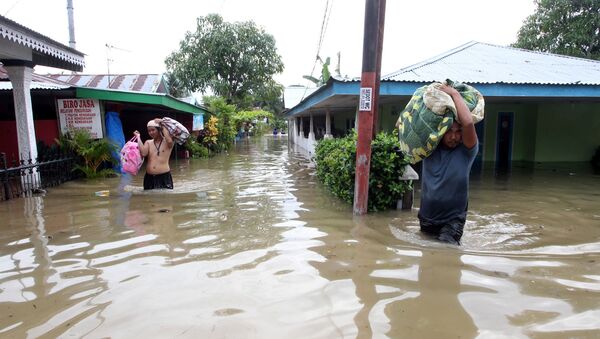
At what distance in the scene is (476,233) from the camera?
5.46 metres

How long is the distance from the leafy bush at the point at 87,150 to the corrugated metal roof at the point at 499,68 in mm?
7624

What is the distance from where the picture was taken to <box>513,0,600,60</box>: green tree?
21184 millimetres

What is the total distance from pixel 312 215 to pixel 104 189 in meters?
5.32

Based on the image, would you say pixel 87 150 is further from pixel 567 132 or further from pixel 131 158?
pixel 567 132

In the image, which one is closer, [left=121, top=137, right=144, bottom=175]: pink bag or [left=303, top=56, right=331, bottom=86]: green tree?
[left=121, top=137, right=144, bottom=175]: pink bag

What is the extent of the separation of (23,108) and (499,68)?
11266 mm

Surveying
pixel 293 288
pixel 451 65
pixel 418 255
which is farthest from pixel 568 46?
pixel 293 288

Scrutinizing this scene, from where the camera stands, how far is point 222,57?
32.0 m

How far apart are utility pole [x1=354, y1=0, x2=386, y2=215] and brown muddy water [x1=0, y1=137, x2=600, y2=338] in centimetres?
45

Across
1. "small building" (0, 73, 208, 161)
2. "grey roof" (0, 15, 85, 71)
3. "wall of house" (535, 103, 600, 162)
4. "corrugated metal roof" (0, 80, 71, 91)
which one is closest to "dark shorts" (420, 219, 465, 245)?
"grey roof" (0, 15, 85, 71)

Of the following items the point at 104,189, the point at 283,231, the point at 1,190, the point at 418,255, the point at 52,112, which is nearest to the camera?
the point at 418,255

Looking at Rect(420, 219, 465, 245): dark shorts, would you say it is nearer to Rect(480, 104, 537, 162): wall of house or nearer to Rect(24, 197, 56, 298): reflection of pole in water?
Rect(24, 197, 56, 298): reflection of pole in water

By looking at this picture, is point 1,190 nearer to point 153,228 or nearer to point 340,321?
point 153,228

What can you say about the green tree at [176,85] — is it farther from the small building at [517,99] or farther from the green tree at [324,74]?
the small building at [517,99]
